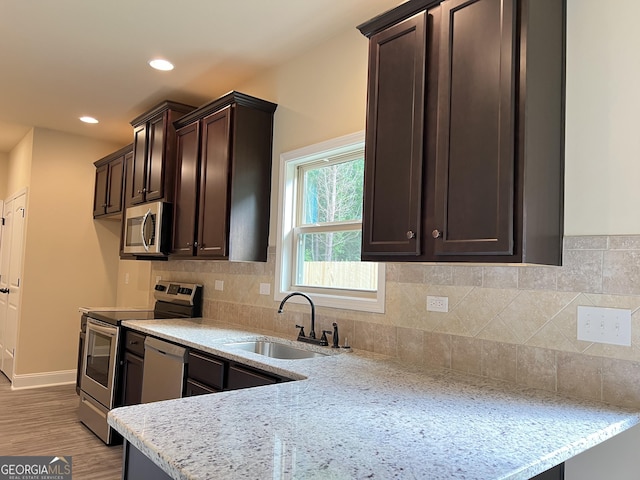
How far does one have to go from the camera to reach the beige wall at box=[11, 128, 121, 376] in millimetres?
Answer: 5105

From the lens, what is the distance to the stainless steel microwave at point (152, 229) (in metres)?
3.81

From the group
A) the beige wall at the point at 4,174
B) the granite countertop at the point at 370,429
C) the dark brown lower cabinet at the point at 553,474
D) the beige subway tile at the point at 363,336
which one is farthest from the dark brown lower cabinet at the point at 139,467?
the beige wall at the point at 4,174

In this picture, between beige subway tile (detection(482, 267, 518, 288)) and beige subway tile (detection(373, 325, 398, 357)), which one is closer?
beige subway tile (detection(482, 267, 518, 288))

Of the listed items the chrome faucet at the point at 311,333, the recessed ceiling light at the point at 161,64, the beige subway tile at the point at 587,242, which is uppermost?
the recessed ceiling light at the point at 161,64

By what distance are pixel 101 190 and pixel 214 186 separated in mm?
2562

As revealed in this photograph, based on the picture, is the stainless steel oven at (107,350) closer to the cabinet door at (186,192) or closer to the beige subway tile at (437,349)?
the cabinet door at (186,192)

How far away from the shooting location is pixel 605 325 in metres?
Answer: 1.69

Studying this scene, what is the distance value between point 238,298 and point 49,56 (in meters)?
2.14

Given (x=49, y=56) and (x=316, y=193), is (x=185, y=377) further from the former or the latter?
(x=49, y=56)

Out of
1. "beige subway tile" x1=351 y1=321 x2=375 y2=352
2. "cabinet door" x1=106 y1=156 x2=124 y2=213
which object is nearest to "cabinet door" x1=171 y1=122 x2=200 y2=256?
"cabinet door" x1=106 y1=156 x2=124 y2=213

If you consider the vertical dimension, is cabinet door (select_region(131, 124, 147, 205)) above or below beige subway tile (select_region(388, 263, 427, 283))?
above

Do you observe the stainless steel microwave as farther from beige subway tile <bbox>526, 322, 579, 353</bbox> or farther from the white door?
beige subway tile <bbox>526, 322, 579, 353</bbox>

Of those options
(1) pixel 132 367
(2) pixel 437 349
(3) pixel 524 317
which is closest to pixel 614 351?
(3) pixel 524 317

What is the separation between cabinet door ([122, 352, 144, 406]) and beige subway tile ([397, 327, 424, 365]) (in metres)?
1.82
